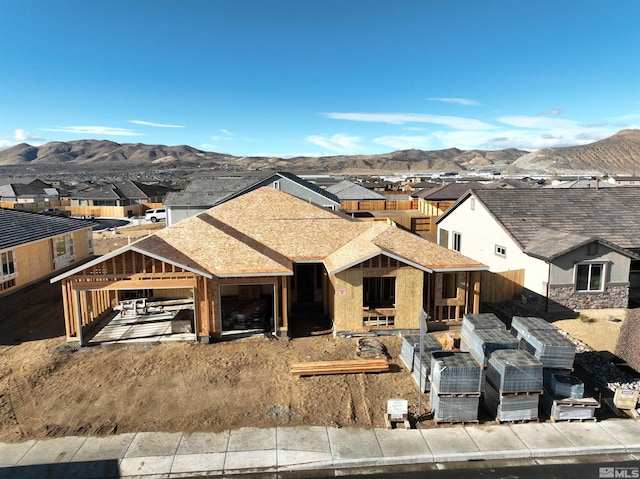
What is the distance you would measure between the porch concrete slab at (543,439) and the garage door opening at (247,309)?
30.7 ft

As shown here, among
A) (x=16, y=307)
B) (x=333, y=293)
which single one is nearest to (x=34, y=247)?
(x=16, y=307)

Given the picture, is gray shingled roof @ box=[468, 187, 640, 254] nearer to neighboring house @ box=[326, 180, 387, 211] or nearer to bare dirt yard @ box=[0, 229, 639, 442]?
bare dirt yard @ box=[0, 229, 639, 442]

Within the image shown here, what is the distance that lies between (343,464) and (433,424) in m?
2.80

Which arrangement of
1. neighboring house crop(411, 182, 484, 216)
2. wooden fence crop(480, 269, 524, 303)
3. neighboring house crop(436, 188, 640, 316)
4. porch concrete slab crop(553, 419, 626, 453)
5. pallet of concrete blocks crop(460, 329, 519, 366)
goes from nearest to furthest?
porch concrete slab crop(553, 419, 626, 453) < pallet of concrete blocks crop(460, 329, 519, 366) < neighboring house crop(436, 188, 640, 316) < wooden fence crop(480, 269, 524, 303) < neighboring house crop(411, 182, 484, 216)

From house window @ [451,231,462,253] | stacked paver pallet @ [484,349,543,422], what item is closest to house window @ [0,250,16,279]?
stacked paver pallet @ [484,349,543,422]

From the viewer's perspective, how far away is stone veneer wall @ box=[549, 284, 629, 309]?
1897 centimetres

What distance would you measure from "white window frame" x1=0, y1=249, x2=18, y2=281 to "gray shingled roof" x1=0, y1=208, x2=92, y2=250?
0.73 m

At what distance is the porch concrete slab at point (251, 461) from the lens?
902 centimetres

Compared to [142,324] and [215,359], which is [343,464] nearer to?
[215,359]

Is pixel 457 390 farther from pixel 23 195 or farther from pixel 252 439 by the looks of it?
pixel 23 195

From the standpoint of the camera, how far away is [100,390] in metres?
12.3

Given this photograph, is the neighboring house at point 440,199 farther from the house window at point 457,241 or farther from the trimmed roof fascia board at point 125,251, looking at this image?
the trimmed roof fascia board at point 125,251

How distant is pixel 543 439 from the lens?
9.96 metres

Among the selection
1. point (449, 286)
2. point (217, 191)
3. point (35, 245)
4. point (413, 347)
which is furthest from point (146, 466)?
point (217, 191)
